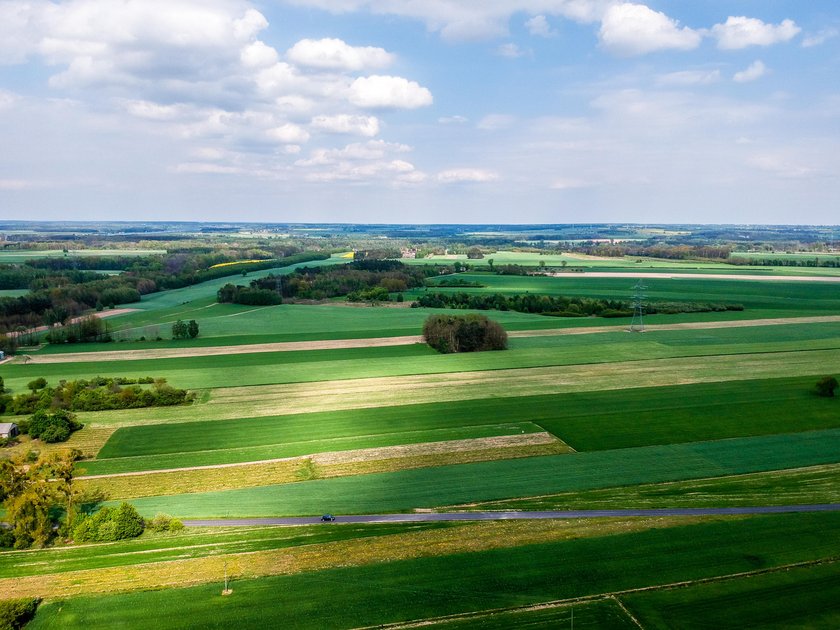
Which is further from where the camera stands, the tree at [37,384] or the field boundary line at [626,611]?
the tree at [37,384]

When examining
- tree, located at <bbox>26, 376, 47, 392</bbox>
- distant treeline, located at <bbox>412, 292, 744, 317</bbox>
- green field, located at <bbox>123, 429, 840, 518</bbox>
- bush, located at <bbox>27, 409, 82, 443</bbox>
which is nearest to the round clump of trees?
distant treeline, located at <bbox>412, 292, 744, 317</bbox>

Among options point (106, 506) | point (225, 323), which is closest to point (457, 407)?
point (106, 506)

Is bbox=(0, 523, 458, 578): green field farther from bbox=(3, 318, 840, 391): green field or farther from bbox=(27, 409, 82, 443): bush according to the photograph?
bbox=(3, 318, 840, 391): green field

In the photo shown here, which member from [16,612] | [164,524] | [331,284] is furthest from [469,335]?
[331,284]

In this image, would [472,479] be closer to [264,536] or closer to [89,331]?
[264,536]

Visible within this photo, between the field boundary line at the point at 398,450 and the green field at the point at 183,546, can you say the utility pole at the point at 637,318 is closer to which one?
the field boundary line at the point at 398,450

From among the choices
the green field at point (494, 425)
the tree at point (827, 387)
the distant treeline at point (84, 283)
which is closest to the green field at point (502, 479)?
the green field at point (494, 425)
